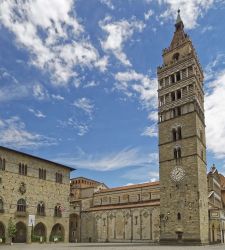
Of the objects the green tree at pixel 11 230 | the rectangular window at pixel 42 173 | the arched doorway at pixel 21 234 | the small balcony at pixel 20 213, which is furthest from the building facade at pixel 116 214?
the green tree at pixel 11 230

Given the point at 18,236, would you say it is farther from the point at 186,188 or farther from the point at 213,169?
the point at 213,169

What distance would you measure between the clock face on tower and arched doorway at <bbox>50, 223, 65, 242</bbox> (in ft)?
75.2

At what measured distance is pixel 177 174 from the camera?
43719 millimetres

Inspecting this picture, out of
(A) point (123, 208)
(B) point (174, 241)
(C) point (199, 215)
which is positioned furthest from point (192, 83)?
(A) point (123, 208)

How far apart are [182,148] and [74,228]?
3502 centimetres

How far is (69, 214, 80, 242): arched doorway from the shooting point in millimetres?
67500

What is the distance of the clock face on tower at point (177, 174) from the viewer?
43.2m

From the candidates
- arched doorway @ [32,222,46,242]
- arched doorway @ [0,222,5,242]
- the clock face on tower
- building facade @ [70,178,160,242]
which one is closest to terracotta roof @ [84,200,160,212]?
building facade @ [70,178,160,242]

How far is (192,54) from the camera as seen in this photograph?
47.4 meters

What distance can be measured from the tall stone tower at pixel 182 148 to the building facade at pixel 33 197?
1923 cm

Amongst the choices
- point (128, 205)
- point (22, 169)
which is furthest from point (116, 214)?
point (22, 169)

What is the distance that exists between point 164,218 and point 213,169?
1812 cm

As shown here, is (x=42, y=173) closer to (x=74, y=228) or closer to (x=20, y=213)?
(x=20, y=213)

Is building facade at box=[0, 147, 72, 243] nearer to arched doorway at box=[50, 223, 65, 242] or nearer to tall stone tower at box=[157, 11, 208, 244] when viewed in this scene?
arched doorway at box=[50, 223, 65, 242]
